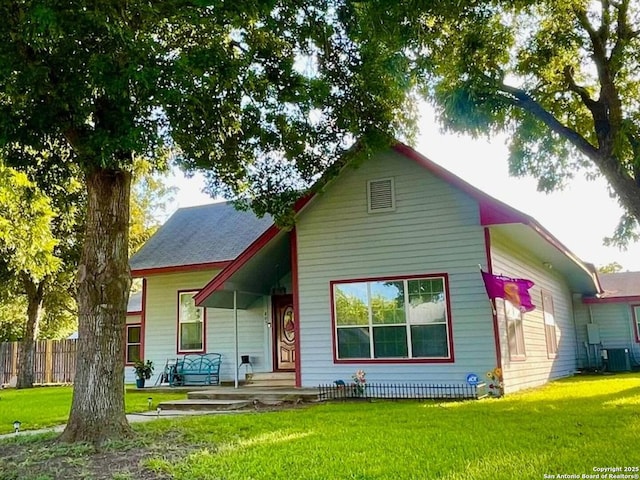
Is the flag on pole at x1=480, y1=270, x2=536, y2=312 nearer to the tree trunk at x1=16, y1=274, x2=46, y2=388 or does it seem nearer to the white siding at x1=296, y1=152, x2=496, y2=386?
the white siding at x1=296, y1=152, x2=496, y2=386

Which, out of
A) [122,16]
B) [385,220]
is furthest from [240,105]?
[385,220]

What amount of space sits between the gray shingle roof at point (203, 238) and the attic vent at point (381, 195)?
4703mm

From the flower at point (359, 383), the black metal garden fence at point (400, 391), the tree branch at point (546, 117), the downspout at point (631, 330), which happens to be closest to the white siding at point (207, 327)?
the black metal garden fence at point (400, 391)

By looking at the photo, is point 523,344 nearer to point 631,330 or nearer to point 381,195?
point 381,195

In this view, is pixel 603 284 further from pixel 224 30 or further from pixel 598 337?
pixel 224 30

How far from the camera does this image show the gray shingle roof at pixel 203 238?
1595cm

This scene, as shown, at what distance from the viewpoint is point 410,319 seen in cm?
1134

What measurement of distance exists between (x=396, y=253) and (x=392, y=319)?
1.38m

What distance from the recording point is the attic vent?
11.8m

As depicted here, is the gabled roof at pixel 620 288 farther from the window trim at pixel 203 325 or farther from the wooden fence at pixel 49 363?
the wooden fence at pixel 49 363

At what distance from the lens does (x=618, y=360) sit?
19.2m

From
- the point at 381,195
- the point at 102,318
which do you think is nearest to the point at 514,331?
the point at 381,195

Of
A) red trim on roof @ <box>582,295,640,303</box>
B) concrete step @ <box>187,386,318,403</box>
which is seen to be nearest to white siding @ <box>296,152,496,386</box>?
concrete step @ <box>187,386,318,403</box>

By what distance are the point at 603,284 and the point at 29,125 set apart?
23529 millimetres
